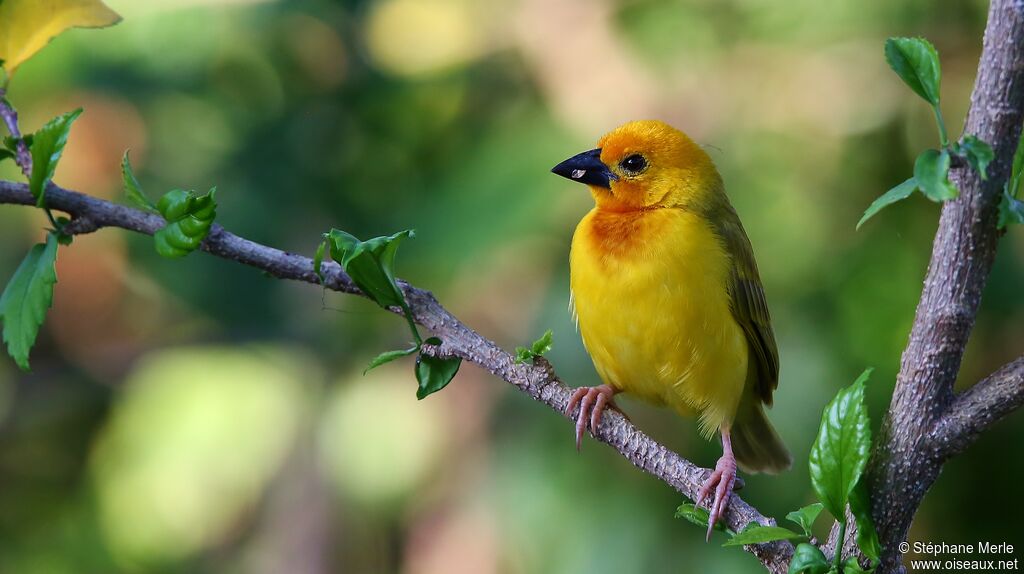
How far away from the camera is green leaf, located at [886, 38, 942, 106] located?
57.2 inches

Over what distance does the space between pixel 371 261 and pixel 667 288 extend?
44.9 inches

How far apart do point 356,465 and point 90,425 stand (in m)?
1.53

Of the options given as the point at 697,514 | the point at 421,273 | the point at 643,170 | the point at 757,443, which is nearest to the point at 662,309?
the point at 643,170

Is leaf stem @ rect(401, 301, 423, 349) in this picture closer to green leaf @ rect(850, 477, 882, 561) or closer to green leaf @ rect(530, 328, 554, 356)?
green leaf @ rect(530, 328, 554, 356)

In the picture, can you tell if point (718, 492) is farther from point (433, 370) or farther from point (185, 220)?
point (185, 220)

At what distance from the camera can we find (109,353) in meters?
4.94

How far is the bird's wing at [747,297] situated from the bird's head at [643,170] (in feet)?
0.42

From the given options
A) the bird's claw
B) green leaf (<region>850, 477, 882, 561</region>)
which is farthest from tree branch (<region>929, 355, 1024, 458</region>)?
the bird's claw

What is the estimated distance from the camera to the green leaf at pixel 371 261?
165 cm

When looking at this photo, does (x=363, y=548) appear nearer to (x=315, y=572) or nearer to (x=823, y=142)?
(x=315, y=572)

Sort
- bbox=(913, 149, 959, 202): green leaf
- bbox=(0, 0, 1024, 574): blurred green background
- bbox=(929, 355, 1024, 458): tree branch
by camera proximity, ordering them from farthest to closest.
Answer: bbox=(0, 0, 1024, 574): blurred green background < bbox=(929, 355, 1024, 458): tree branch < bbox=(913, 149, 959, 202): green leaf

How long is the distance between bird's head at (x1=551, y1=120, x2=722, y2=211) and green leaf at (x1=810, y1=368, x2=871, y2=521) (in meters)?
1.43

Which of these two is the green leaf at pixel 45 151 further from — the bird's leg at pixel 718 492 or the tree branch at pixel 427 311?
the bird's leg at pixel 718 492

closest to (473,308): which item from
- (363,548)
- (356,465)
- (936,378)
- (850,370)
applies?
(356,465)
